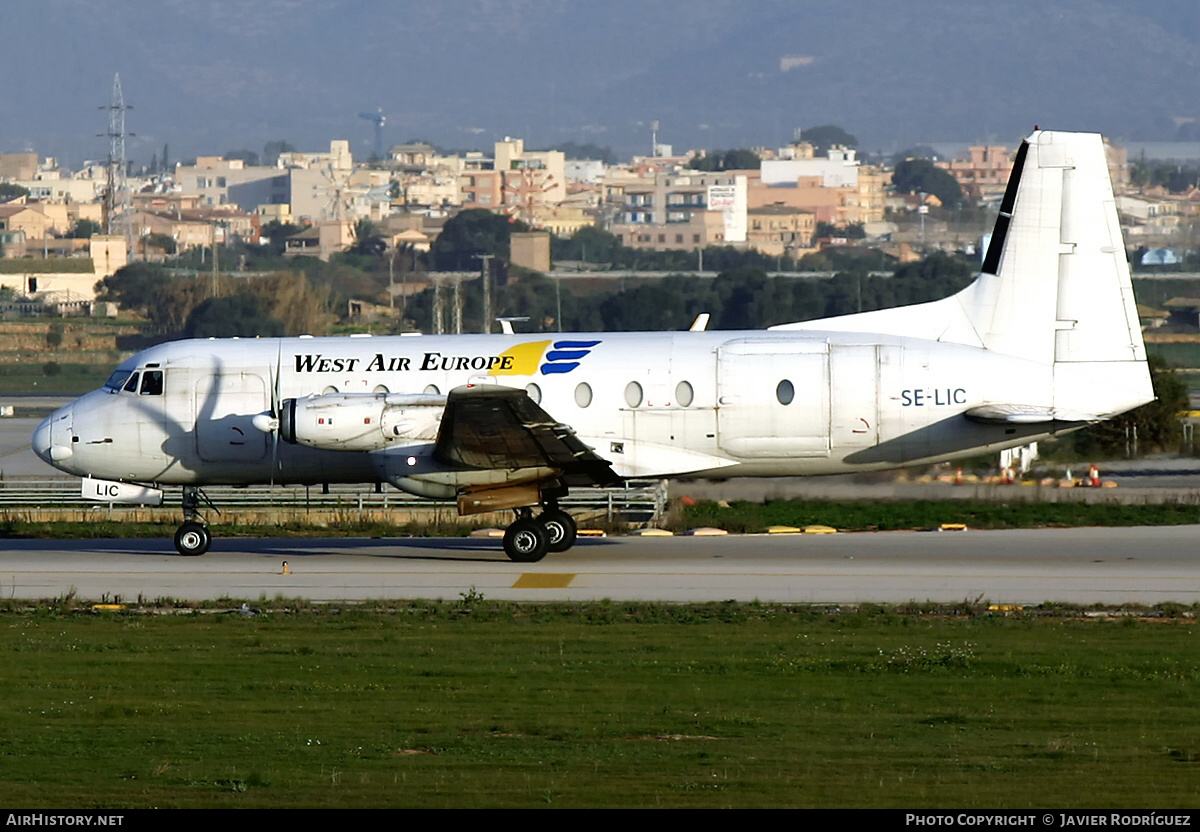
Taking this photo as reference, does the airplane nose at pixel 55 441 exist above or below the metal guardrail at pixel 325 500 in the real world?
above

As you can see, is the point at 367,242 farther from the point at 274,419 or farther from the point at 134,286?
the point at 274,419

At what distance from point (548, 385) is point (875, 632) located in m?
7.45

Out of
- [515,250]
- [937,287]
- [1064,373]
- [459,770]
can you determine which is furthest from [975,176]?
[459,770]

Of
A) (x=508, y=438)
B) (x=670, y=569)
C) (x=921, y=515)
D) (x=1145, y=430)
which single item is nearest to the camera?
(x=508, y=438)

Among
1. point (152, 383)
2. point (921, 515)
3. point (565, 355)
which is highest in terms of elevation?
point (565, 355)

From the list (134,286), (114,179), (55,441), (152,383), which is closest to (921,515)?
(152,383)

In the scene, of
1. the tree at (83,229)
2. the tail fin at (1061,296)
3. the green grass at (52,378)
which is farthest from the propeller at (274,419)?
the tree at (83,229)

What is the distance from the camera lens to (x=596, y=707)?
14648 millimetres

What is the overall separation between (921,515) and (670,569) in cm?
869

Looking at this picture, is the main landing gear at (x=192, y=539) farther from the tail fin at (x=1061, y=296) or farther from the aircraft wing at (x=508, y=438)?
the tail fin at (x=1061, y=296)

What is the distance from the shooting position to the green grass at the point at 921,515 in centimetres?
2884

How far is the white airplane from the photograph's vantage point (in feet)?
76.7

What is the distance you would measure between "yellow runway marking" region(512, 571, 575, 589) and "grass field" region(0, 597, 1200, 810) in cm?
152

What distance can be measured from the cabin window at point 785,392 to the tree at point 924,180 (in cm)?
15274
